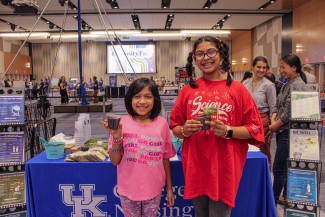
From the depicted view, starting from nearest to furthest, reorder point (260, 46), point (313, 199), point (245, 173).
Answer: point (313, 199) < point (245, 173) < point (260, 46)

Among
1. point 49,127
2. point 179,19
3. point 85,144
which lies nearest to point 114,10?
point 179,19

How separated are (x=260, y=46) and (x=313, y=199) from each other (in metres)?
14.3

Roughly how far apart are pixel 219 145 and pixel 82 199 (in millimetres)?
1357

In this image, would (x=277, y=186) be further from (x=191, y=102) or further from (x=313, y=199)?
(x=191, y=102)

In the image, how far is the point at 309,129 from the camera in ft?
5.65

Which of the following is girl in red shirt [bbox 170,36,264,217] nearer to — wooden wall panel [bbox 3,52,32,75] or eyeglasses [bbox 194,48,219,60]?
eyeglasses [bbox 194,48,219,60]

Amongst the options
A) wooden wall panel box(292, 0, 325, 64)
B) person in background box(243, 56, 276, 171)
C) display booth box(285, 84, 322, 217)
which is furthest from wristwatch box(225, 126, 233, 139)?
wooden wall panel box(292, 0, 325, 64)

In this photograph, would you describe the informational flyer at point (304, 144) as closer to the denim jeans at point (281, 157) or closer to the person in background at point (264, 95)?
the denim jeans at point (281, 157)

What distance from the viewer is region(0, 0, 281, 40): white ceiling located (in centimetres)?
969

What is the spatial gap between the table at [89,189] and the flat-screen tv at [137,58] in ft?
59.9

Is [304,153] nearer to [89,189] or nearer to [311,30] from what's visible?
[89,189]

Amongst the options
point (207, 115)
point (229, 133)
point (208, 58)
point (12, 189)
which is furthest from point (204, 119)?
point (12, 189)

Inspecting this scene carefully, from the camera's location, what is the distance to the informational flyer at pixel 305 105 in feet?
A: 5.58

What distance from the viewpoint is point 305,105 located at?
172 cm
